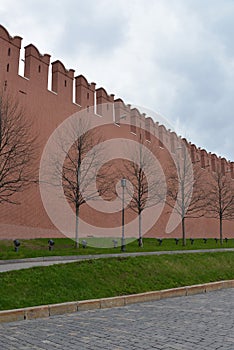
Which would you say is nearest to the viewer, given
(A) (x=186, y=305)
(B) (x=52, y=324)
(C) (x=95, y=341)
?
(C) (x=95, y=341)

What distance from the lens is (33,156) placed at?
74.1 ft

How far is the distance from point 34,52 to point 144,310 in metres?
21.6

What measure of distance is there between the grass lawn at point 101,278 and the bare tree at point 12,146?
951 cm

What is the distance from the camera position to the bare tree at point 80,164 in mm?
22547

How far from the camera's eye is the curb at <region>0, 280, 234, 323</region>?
5969 millimetres

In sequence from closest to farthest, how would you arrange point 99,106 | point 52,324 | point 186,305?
point 52,324 < point 186,305 < point 99,106

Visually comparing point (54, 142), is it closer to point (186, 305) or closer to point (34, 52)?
point (34, 52)

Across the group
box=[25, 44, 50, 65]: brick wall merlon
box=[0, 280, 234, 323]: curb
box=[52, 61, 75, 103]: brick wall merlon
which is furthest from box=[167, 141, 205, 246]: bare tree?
box=[0, 280, 234, 323]: curb

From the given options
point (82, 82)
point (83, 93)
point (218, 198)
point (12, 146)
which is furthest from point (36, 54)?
point (218, 198)

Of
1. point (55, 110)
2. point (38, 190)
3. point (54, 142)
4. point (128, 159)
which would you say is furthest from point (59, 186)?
point (128, 159)

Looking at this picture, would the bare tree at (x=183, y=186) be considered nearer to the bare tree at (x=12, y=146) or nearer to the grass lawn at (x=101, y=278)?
the bare tree at (x=12, y=146)

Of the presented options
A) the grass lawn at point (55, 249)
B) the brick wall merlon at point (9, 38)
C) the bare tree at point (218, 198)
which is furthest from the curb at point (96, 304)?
the bare tree at point (218, 198)

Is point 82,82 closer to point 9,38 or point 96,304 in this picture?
point 9,38

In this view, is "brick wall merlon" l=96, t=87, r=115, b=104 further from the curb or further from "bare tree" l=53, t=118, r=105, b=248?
the curb
